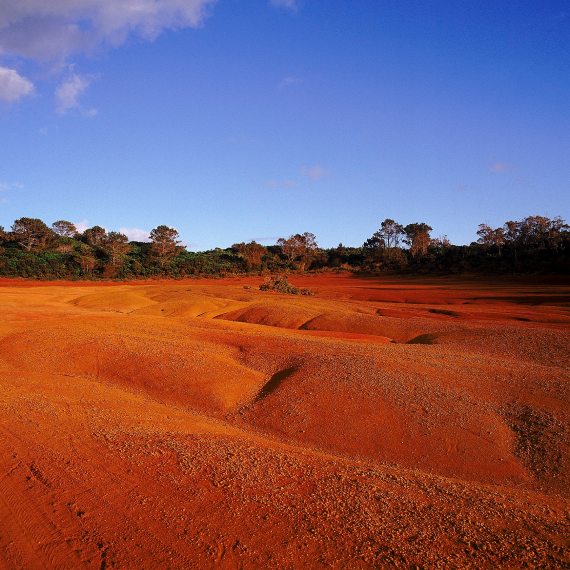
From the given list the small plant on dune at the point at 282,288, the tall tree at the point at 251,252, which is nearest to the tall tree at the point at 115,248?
the tall tree at the point at 251,252

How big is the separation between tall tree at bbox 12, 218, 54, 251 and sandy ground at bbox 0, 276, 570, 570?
60.3m

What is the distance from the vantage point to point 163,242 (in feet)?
212

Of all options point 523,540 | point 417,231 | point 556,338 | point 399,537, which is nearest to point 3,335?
point 399,537

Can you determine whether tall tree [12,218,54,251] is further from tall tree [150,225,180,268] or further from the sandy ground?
the sandy ground

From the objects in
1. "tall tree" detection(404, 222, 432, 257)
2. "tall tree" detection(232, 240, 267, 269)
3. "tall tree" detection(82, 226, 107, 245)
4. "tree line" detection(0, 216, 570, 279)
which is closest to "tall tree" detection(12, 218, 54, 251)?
"tree line" detection(0, 216, 570, 279)

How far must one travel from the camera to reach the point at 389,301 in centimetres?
2950

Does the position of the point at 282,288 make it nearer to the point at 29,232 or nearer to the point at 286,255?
the point at 286,255

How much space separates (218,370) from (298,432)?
Answer: 3.12m

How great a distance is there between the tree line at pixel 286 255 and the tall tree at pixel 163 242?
15 cm

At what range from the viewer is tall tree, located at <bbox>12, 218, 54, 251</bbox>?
64625 mm

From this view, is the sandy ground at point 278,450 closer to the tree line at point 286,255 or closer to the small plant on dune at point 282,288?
the small plant on dune at point 282,288

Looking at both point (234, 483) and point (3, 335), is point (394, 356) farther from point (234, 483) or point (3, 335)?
point (3, 335)

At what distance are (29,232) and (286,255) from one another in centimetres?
4026

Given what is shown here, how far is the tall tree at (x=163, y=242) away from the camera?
64.6m
